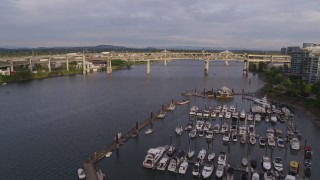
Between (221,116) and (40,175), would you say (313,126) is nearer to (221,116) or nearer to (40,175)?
(221,116)

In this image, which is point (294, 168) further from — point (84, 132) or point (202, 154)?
point (84, 132)

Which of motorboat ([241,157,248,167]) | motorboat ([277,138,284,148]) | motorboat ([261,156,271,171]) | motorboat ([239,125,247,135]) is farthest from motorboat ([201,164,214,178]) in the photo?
motorboat ([239,125,247,135])

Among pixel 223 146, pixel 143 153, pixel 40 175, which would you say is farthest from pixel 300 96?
pixel 40 175

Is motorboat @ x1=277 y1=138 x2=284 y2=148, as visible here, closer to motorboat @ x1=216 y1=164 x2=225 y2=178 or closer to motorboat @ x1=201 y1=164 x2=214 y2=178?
motorboat @ x1=216 y1=164 x2=225 y2=178

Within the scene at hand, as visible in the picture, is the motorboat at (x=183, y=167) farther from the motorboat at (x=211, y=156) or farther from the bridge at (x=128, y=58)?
the bridge at (x=128, y=58)

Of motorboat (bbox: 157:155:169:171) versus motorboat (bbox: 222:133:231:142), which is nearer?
motorboat (bbox: 157:155:169:171)

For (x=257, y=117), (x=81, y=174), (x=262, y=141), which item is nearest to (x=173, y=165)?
(x=81, y=174)

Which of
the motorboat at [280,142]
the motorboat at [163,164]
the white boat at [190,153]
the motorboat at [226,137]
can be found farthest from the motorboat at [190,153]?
the motorboat at [280,142]

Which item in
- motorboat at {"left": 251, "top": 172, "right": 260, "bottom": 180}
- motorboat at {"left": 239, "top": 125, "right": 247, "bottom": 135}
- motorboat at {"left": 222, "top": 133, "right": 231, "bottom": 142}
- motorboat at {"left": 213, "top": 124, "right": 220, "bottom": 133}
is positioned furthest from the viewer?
motorboat at {"left": 213, "top": 124, "right": 220, "bottom": 133}

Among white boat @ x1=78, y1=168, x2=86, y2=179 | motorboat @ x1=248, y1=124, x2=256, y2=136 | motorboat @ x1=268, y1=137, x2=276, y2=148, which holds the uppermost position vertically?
motorboat @ x1=248, y1=124, x2=256, y2=136
